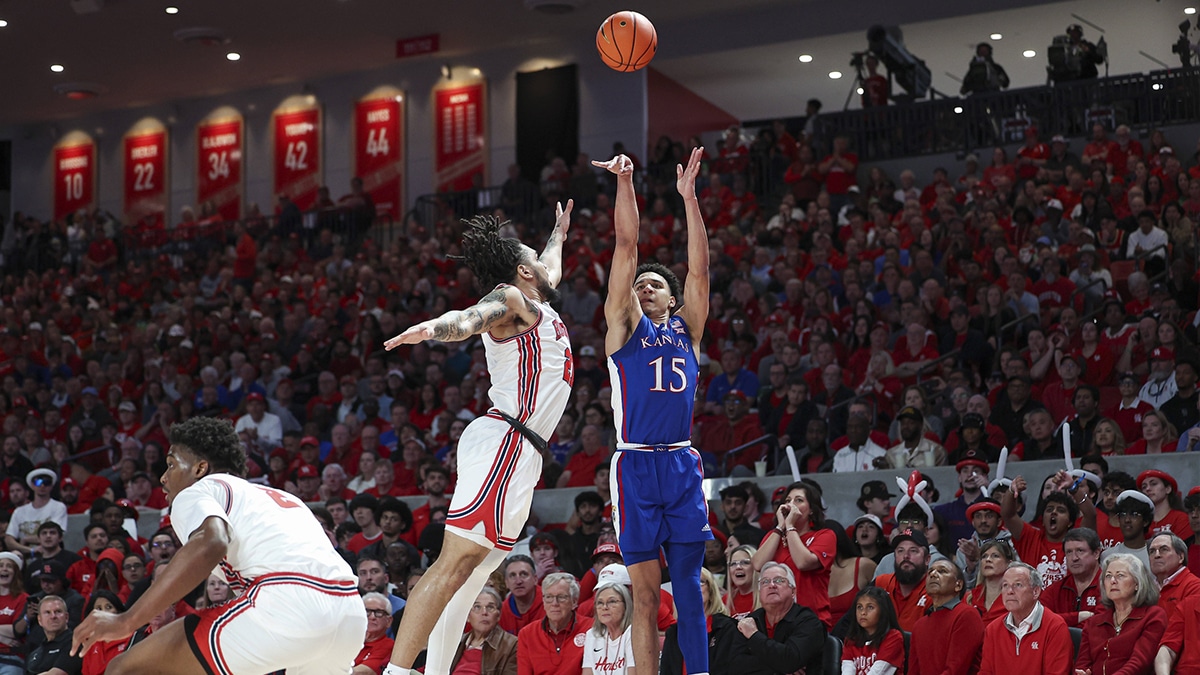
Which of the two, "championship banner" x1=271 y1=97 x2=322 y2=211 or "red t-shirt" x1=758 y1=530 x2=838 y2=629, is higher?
"championship banner" x1=271 y1=97 x2=322 y2=211

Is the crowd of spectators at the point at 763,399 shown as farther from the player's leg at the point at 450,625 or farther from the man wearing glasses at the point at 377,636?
the player's leg at the point at 450,625

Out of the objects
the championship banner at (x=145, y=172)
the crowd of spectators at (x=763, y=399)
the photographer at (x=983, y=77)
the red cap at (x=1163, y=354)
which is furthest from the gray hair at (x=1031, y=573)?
the championship banner at (x=145, y=172)

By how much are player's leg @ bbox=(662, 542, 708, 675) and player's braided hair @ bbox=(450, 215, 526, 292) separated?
150 centimetres

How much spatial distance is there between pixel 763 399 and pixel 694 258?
22.8 feet

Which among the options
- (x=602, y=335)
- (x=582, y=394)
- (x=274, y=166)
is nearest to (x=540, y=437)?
(x=582, y=394)

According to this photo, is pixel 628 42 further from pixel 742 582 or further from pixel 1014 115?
pixel 1014 115

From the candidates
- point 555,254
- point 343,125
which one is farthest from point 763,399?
point 343,125

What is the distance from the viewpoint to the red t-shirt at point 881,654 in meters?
8.19

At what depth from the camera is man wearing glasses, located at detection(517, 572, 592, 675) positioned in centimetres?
885

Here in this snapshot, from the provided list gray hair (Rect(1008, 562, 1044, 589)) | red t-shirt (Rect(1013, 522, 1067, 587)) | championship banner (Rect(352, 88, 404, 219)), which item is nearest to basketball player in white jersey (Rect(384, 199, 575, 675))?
gray hair (Rect(1008, 562, 1044, 589))

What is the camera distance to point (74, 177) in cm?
2861

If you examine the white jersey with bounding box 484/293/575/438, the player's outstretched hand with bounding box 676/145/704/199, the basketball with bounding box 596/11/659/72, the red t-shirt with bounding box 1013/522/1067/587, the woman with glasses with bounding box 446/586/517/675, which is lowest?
the woman with glasses with bounding box 446/586/517/675

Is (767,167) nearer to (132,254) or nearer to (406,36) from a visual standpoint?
(406,36)

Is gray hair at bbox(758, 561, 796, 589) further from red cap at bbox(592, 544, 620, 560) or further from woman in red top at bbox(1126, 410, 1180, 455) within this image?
woman in red top at bbox(1126, 410, 1180, 455)
